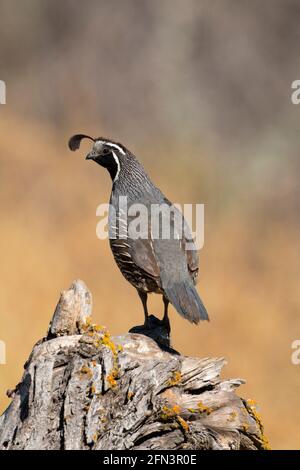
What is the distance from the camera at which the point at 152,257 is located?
17.2 feet

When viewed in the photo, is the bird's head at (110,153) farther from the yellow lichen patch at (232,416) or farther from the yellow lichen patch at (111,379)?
the yellow lichen patch at (232,416)

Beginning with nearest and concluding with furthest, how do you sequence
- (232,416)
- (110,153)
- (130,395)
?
(130,395) < (232,416) < (110,153)

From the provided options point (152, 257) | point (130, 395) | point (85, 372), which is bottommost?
point (130, 395)

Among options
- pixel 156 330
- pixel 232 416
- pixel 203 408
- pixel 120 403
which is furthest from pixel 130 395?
pixel 156 330

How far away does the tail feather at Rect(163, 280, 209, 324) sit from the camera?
16.3 ft

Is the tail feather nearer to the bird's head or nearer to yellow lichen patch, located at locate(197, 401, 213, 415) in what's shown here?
yellow lichen patch, located at locate(197, 401, 213, 415)

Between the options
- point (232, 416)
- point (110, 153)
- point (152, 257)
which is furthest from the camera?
point (110, 153)

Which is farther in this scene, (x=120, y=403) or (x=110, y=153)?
Answer: (x=110, y=153)

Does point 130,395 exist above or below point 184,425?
above

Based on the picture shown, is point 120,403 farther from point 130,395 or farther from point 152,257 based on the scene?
point 152,257

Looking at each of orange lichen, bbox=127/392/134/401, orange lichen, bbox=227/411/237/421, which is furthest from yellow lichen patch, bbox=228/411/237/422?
orange lichen, bbox=127/392/134/401

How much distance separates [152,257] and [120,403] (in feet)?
3.90

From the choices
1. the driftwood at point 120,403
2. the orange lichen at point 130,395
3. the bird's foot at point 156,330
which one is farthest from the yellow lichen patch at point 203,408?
the bird's foot at point 156,330
